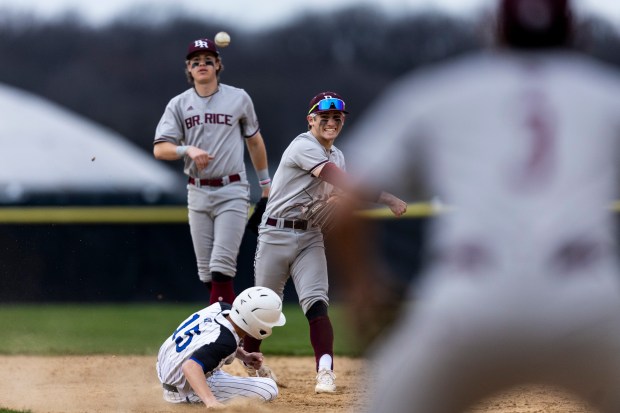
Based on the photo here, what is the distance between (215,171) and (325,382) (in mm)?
1541

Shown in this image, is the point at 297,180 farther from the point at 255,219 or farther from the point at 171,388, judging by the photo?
the point at 171,388

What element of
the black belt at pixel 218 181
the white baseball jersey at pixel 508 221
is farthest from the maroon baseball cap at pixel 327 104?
the white baseball jersey at pixel 508 221

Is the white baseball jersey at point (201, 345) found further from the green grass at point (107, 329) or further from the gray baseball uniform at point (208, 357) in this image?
the green grass at point (107, 329)

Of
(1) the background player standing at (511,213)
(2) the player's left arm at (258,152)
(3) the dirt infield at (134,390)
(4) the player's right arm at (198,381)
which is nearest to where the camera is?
(1) the background player standing at (511,213)

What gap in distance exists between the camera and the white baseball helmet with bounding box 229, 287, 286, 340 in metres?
4.66

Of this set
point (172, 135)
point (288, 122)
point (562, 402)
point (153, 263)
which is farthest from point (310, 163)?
point (288, 122)

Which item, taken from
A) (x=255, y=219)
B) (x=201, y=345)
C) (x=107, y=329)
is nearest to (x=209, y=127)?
(x=255, y=219)

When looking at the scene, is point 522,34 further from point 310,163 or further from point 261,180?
point 261,180

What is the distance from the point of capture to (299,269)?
550 cm

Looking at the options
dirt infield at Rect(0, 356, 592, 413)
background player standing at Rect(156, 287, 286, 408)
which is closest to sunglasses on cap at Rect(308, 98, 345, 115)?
background player standing at Rect(156, 287, 286, 408)

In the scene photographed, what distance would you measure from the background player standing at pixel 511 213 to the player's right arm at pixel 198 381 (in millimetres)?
2377

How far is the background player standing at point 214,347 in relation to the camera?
179 inches

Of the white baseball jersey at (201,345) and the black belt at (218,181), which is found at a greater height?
the black belt at (218,181)

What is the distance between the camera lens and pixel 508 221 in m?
2.19
